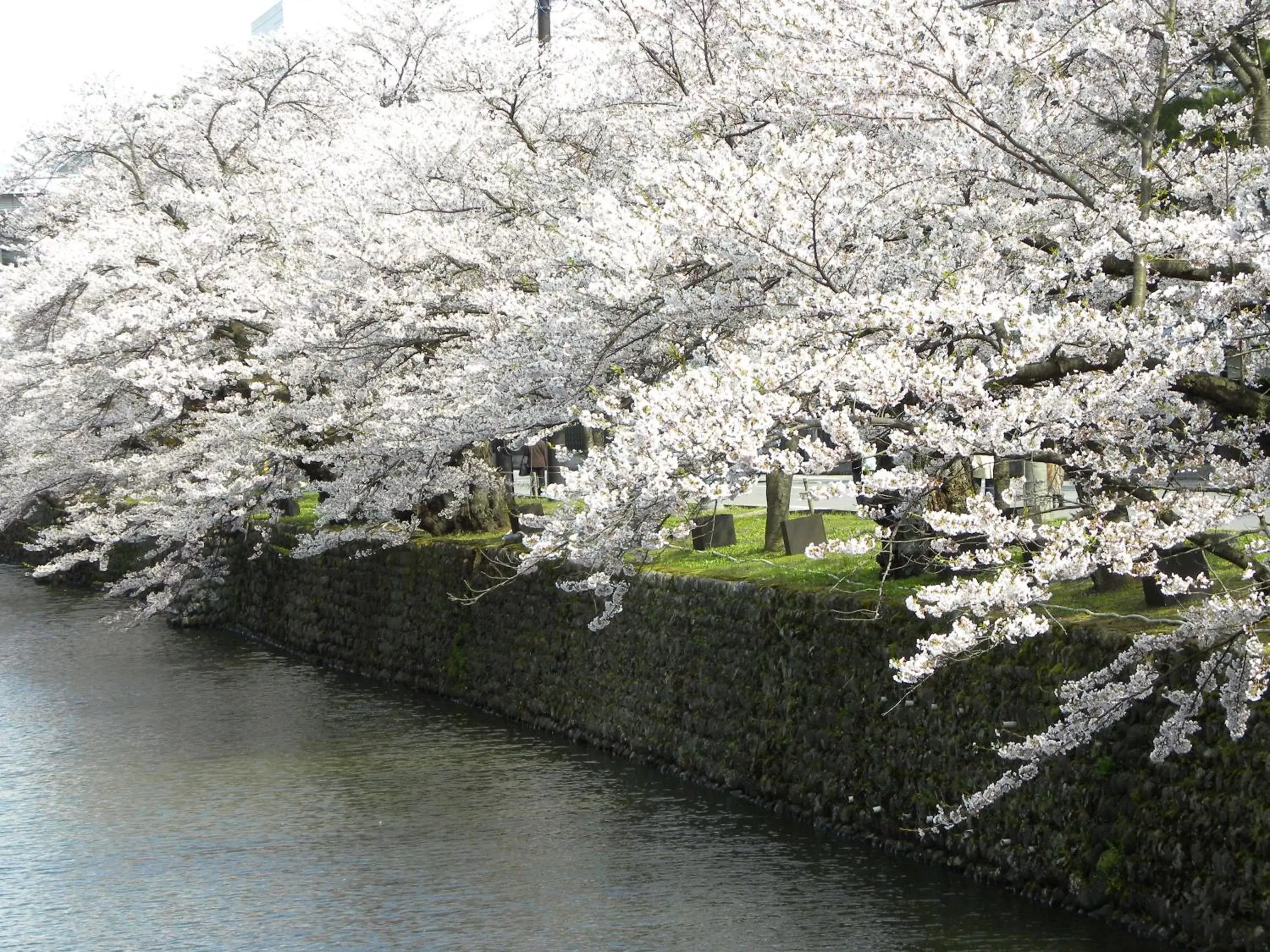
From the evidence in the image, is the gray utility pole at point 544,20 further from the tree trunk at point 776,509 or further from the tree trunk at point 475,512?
the tree trunk at point 776,509

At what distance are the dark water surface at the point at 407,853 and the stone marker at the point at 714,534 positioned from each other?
7.97 ft

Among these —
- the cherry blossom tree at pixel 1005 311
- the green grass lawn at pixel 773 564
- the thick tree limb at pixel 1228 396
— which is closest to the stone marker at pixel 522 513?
the green grass lawn at pixel 773 564

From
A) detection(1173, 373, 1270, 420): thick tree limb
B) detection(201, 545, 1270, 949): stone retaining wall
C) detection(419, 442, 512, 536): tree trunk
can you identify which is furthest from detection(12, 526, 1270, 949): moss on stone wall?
detection(1173, 373, 1270, 420): thick tree limb

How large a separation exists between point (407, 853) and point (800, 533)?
4945 mm

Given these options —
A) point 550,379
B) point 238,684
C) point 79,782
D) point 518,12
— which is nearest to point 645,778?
point 550,379

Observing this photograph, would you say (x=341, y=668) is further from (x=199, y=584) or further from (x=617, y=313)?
(x=617, y=313)

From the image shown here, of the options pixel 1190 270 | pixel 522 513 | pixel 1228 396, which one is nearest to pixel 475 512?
pixel 522 513

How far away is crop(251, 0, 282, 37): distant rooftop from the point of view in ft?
139

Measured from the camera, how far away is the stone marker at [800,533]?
1420 centimetres

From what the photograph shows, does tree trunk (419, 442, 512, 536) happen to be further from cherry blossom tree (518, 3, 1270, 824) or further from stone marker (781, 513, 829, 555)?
cherry blossom tree (518, 3, 1270, 824)

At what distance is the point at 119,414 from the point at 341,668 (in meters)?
4.91

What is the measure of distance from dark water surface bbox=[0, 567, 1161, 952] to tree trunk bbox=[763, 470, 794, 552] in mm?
2759

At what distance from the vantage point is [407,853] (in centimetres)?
1135

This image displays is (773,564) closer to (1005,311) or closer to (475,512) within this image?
(1005,311)
